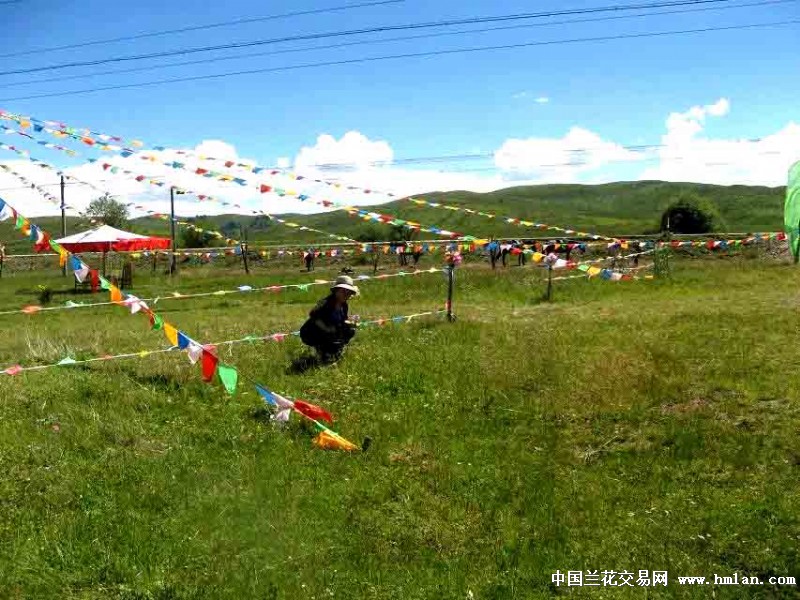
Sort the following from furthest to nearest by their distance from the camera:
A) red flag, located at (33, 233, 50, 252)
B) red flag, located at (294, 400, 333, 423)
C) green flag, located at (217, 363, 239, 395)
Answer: red flag, located at (33, 233, 50, 252) < green flag, located at (217, 363, 239, 395) < red flag, located at (294, 400, 333, 423)

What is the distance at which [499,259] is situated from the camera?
41.5 metres

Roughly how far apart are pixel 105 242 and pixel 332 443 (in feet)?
77.3

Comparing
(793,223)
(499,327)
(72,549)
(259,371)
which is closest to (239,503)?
(72,549)

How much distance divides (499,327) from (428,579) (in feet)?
24.7

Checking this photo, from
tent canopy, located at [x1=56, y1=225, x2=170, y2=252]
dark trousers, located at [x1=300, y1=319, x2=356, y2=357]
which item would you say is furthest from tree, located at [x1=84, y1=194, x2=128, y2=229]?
dark trousers, located at [x1=300, y1=319, x2=356, y2=357]

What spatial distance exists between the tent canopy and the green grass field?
54.4ft

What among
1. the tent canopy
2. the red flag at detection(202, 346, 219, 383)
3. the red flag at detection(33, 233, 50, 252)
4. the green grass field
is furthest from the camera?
the tent canopy

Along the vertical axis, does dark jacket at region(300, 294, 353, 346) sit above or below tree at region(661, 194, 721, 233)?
below

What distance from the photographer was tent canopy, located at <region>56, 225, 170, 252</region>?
2728 cm

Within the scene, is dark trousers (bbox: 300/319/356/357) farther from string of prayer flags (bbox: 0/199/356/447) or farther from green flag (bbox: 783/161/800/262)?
green flag (bbox: 783/161/800/262)

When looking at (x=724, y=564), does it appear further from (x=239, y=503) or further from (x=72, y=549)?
(x=72, y=549)

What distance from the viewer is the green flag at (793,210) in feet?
15.3

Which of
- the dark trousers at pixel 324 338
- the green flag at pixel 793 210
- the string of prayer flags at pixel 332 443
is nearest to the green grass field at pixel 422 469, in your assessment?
the string of prayer flags at pixel 332 443

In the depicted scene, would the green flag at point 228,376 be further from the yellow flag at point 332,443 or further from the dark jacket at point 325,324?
the dark jacket at point 325,324
